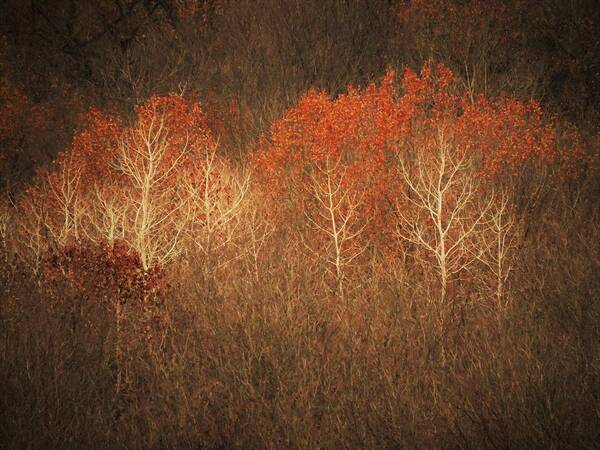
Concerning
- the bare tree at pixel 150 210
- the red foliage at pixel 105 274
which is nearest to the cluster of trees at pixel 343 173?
the bare tree at pixel 150 210

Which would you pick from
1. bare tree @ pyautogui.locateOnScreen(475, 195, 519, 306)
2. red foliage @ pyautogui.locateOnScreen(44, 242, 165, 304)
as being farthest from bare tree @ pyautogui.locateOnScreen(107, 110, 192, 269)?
bare tree @ pyautogui.locateOnScreen(475, 195, 519, 306)

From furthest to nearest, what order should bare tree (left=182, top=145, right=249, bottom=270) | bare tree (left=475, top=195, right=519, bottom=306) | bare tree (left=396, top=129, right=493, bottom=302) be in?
1. bare tree (left=182, top=145, right=249, bottom=270)
2. bare tree (left=475, top=195, right=519, bottom=306)
3. bare tree (left=396, top=129, right=493, bottom=302)

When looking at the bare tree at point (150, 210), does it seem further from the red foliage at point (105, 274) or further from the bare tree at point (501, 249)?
the bare tree at point (501, 249)

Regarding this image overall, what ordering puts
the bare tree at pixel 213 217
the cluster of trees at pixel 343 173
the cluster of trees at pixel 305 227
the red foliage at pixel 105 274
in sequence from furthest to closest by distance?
1. the cluster of trees at pixel 343 173
2. the bare tree at pixel 213 217
3. the red foliage at pixel 105 274
4. the cluster of trees at pixel 305 227

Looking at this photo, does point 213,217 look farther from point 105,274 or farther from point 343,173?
point 105,274

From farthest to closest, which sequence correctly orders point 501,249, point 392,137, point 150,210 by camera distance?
point 392,137, point 501,249, point 150,210

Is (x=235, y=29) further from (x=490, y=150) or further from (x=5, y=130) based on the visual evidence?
(x=490, y=150)

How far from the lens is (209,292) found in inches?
478

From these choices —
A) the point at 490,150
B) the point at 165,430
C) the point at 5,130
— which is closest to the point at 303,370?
the point at 165,430

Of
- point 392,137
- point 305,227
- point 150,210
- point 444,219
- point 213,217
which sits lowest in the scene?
point 150,210


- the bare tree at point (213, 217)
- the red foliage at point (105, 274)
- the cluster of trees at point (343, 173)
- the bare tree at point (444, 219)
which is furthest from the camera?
the cluster of trees at point (343, 173)

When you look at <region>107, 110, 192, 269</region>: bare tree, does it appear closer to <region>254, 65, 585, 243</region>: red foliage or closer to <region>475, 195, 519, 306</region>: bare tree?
<region>254, 65, 585, 243</region>: red foliage

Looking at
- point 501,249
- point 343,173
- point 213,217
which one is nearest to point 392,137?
point 343,173

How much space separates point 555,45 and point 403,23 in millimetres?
7692
